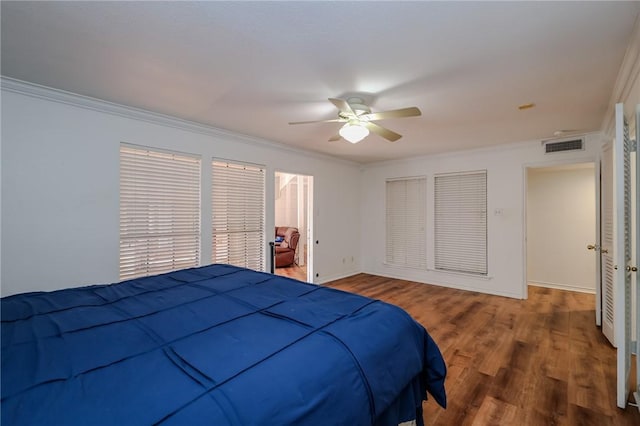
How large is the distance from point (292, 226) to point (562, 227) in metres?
5.74

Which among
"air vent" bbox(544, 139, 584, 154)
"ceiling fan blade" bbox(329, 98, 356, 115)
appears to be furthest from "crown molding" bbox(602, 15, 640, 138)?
"ceiling fan blade" bbox(329, 98, 356, 115)

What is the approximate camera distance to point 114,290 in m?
1.96

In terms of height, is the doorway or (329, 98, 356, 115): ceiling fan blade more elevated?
(329, 98, 356, 115): ceiling fan blade

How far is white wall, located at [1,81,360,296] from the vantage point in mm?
2332

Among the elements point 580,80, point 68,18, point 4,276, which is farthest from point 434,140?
point 4,276

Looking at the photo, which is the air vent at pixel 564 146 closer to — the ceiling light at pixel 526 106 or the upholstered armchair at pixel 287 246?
the ceiling light at pixel 526 106

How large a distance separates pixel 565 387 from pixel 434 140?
3166mm

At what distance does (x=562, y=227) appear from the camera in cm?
502

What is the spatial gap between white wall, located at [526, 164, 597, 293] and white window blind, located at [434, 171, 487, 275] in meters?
1.12

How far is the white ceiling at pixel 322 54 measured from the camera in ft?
5.09

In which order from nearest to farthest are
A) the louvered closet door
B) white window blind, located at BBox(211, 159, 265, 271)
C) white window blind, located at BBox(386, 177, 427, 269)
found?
the louvered closet door → white window blind, located at BBox(211, 159, 265, 271) → white window blind, located at BBox(386, 177, 427, 269)

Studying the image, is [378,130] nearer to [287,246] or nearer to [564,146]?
[564,146]

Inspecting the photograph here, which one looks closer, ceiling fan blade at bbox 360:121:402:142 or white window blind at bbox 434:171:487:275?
ceiling fan blade at bbox 360:121:402:142

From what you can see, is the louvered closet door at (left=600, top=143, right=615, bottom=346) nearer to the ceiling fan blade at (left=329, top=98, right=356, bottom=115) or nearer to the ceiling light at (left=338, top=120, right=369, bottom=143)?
the ceiling light at (left=338, top=120, right=369, bottom=143)
